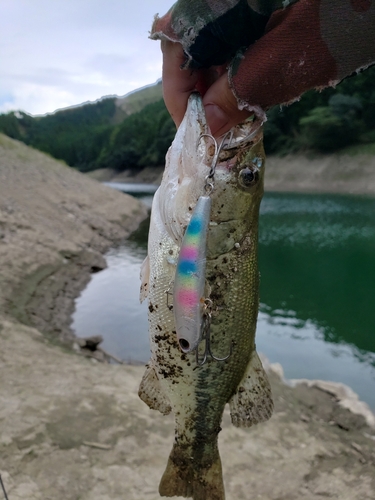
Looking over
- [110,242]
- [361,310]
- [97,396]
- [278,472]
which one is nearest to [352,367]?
[361,310]

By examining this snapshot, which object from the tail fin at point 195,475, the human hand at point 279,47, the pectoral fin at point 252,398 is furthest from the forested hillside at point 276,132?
the tail fin at point 195,475

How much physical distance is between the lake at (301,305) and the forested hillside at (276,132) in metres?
5.00

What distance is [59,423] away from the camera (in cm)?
514

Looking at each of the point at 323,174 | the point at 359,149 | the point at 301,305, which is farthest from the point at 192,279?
the point at 359,149

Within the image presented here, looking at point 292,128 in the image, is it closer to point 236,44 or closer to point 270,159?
point 270,159

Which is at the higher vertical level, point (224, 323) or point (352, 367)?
point (224, 323)

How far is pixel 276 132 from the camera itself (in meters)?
53.7

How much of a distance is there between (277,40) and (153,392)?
7.25ft

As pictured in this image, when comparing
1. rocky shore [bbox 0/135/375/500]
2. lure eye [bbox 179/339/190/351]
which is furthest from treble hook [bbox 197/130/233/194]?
rocky shore [bbox 0/135/375/500]

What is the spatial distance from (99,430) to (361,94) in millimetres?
52257

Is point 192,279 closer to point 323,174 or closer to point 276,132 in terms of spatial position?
point 323,174

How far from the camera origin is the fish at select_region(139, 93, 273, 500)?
2.32m

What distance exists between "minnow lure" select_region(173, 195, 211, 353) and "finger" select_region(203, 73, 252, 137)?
1.32 feet

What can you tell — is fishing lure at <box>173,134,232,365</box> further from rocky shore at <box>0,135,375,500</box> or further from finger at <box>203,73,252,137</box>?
rocky shore at <box>0,135,375,500</box>
